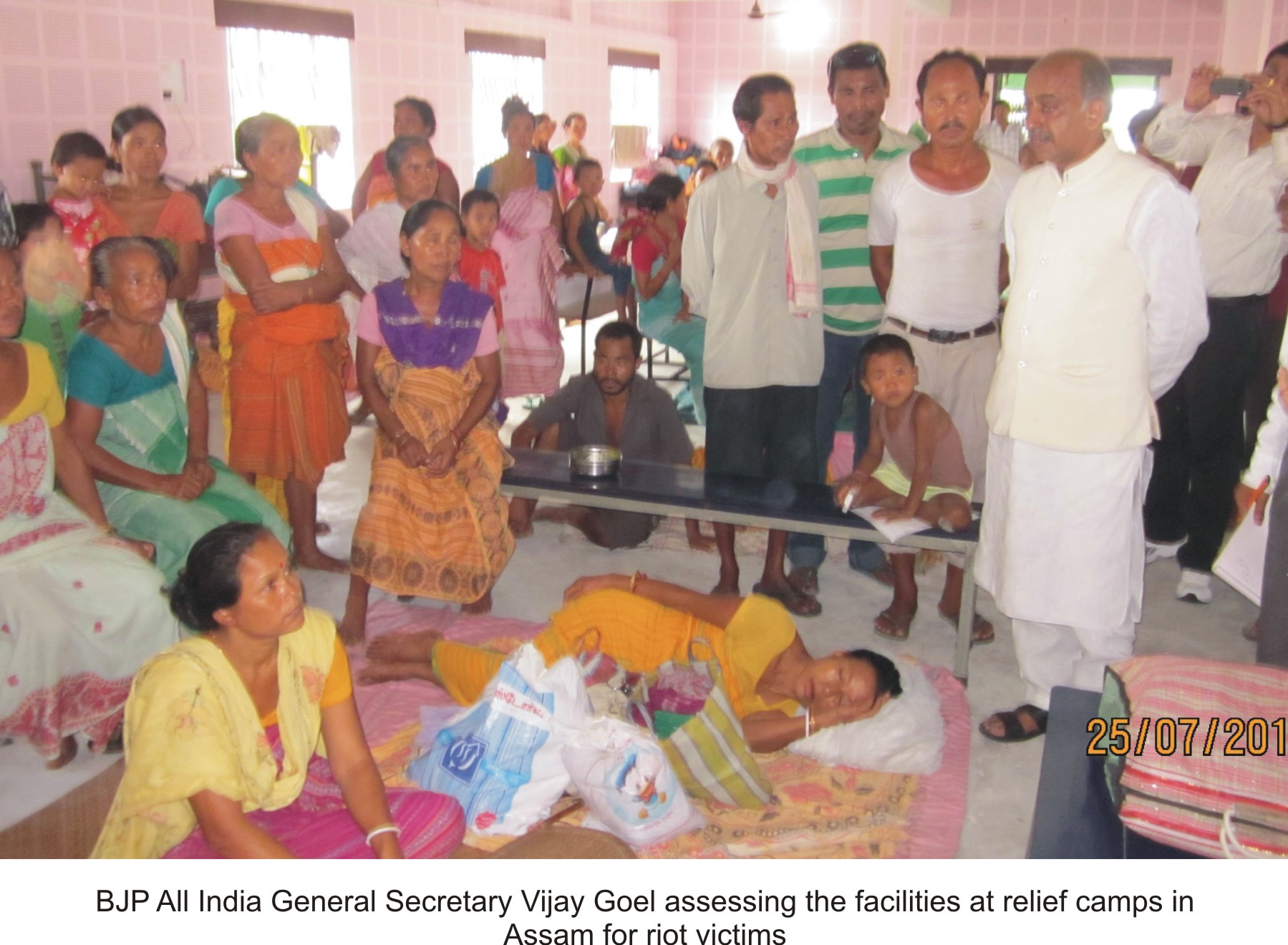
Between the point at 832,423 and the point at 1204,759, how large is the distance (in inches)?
101

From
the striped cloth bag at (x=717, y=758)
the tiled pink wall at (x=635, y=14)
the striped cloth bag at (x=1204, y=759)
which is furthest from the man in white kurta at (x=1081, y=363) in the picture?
the tiled pink wall at (x=635, y=14)

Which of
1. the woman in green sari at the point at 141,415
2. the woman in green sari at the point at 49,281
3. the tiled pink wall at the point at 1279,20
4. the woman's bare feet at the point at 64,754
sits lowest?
the woman's bare feet at the point at 64,754

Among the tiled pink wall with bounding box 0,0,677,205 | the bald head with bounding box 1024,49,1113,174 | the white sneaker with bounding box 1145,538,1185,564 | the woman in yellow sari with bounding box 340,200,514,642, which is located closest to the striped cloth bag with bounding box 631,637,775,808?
the woman in yellow sari with bounding box 340,200,514,642

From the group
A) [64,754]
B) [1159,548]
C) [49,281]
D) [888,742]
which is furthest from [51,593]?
[1159,548]

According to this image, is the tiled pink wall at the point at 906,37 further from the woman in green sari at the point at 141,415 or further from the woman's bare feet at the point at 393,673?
the woman's bare feet at the point at 393,673

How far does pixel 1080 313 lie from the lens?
2770mm

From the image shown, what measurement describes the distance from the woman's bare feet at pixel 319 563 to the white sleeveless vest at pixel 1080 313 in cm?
247

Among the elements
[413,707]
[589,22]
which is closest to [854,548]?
[413,707]

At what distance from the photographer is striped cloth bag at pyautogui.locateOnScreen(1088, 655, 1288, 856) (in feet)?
5.42

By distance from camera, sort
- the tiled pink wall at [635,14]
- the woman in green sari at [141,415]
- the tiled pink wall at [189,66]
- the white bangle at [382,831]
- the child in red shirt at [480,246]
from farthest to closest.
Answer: the tiled pink wall at [635,14], the tiled pink wall at [189,66], the child in red shirt at [480,246], the woman in green sari at [141,415], the white bangle at [382,831]

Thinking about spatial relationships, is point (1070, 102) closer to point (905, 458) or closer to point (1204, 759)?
point (905, 458)

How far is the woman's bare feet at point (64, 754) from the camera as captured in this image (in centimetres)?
290

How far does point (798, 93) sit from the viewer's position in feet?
45.1

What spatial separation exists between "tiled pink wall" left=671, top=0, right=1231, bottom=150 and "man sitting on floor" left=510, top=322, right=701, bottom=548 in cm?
899
